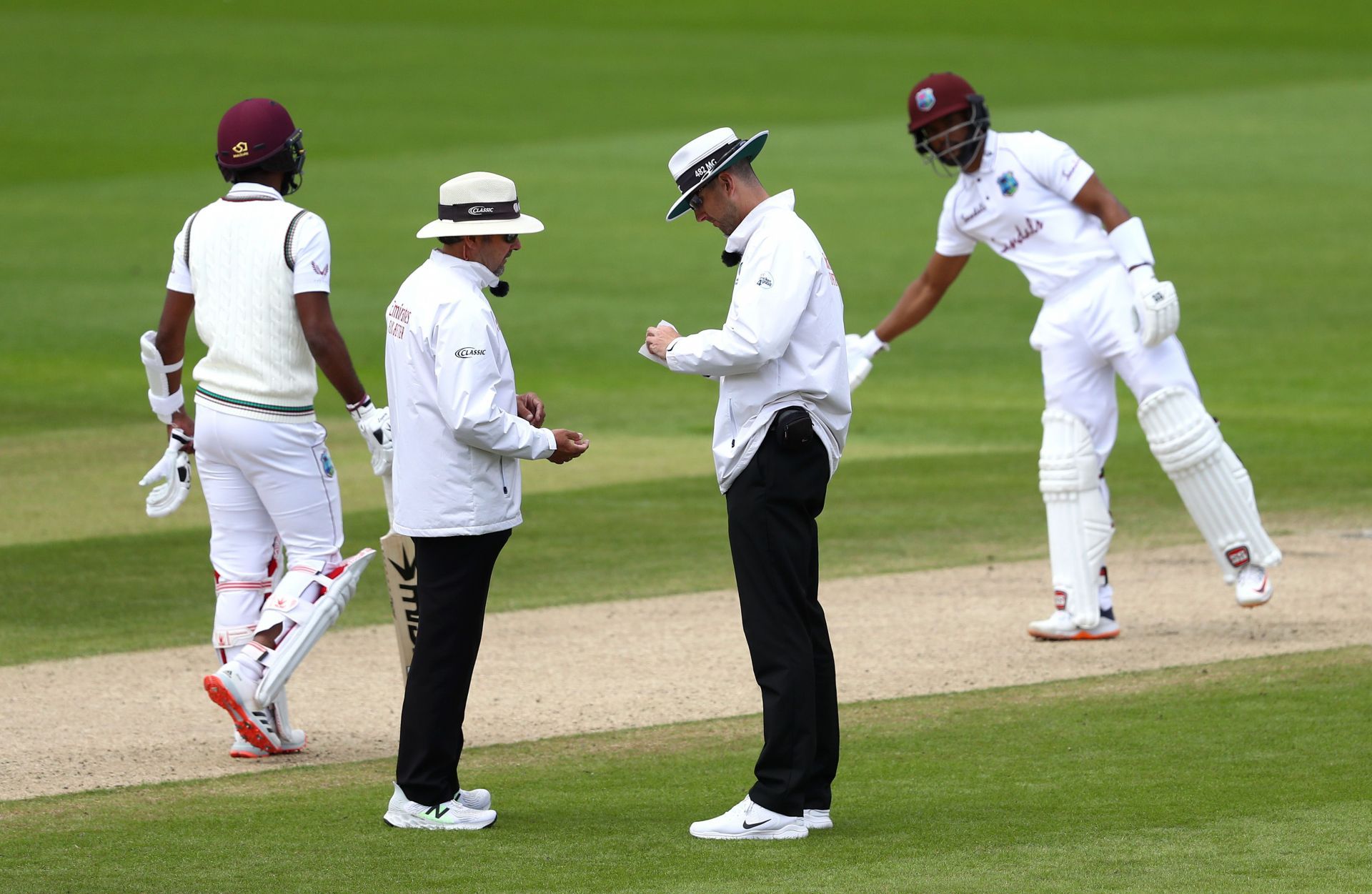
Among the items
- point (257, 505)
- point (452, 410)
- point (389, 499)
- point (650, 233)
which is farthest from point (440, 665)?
point (650, 233)

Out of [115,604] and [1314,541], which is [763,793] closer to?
[115,604]

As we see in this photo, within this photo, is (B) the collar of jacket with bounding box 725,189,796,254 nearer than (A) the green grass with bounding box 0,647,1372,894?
No

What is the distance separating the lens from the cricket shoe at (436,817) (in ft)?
20.8

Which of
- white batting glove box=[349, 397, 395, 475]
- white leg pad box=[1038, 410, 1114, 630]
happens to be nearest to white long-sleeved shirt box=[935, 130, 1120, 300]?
white leg pad box=[1038, 410, 1114, 630]

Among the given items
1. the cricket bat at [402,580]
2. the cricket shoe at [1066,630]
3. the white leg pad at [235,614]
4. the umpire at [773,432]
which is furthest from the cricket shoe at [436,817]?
the cricket shoe at [1066,630]

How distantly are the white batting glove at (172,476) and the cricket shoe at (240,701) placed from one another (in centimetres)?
90

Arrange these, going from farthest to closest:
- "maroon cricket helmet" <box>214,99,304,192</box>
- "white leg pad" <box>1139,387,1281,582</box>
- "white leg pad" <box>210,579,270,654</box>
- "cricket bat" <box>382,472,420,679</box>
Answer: "white leg pad" <box>1139,387,1281,582</box>
"white leg pad" <box>210,579,270,654</box>
"maroon cricket helmet" <box>214,99,304,192</box>
"cricket bat" <box>382,472,420,679</box>

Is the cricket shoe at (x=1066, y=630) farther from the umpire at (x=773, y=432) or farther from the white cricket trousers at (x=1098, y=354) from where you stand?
the umpire at (x=773, y=432)

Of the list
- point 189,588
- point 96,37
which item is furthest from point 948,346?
point 96,37

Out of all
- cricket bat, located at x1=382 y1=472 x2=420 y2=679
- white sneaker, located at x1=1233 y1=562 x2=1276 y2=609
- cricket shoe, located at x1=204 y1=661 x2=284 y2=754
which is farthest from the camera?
white sneaker, located at x1=1233 y1=562 x2=1276 y2=609

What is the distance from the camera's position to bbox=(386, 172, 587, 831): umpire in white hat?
629 centimetres

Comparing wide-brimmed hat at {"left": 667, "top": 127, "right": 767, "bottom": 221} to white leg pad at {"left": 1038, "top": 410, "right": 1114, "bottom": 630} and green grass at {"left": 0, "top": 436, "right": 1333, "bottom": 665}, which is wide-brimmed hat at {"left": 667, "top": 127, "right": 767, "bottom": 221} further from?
green grass at {"left": 0, "top": 436, "right": 1333, "bottom": 665}

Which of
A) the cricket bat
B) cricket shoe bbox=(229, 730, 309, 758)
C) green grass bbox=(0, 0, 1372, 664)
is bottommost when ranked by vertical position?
green grass bbox=(0, 0, 1372, 664)

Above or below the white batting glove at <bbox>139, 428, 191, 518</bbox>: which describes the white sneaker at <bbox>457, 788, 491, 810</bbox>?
below
